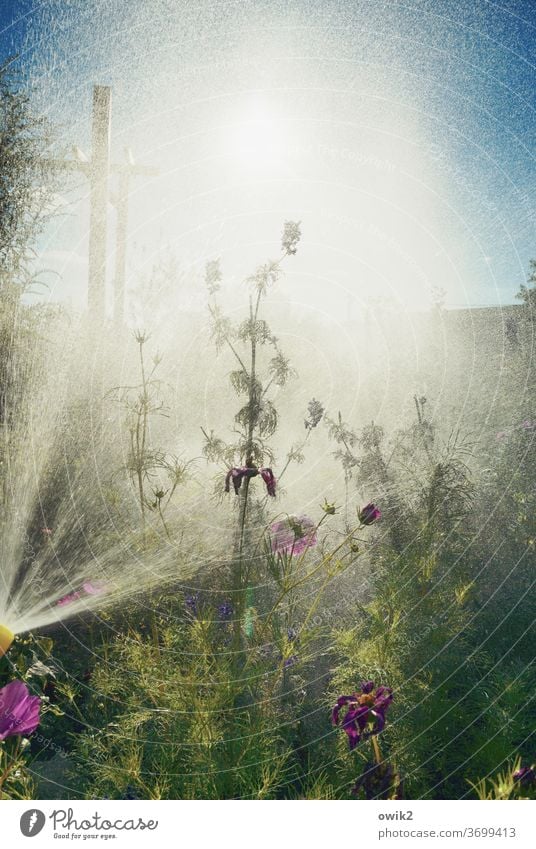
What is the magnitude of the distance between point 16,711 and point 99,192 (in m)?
1.44

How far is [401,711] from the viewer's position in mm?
1481

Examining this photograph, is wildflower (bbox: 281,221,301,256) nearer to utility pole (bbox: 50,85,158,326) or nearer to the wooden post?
utility pole (bbox: 50,85,158,326)

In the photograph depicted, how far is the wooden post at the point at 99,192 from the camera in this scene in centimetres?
167

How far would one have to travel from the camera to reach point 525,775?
1.16 metres

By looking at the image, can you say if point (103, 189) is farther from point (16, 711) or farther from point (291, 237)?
point (16, 711)

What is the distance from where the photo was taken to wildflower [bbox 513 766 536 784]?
1153 millimetres

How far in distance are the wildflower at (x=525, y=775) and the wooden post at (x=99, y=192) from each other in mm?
1632

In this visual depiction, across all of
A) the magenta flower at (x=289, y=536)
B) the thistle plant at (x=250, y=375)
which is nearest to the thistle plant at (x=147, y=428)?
the thistle plant at (x=250, y=375)

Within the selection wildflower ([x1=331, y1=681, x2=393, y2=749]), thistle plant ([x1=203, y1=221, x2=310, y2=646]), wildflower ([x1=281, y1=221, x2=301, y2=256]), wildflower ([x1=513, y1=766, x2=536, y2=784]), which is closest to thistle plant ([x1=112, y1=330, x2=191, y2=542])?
thistle plant ([x1=203, y1=221, x2=310, y2=646])

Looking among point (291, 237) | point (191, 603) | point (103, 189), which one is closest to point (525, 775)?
point (191, 603)

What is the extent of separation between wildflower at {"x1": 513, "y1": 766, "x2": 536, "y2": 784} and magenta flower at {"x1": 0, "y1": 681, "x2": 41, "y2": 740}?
97 centimetres
